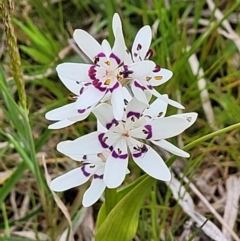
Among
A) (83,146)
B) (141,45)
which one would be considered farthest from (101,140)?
(141,45)

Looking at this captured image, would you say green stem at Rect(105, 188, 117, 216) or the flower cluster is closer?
the flower cluster

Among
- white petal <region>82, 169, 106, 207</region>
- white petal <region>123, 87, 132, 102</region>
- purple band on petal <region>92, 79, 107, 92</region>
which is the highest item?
purple band on petal <region>92, 79, 107, 92</region>

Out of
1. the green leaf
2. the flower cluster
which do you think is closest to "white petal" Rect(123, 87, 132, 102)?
the flower cluster

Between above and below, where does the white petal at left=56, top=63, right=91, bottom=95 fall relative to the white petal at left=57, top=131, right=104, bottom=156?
above

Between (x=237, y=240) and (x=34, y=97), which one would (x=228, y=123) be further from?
(x=34, y=97)

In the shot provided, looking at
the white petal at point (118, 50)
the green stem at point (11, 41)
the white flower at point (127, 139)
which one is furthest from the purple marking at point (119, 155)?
the green stem at point (11, 41)

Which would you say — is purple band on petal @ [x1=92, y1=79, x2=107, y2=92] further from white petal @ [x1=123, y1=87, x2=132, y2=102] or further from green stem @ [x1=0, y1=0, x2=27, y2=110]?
green stem @ [x1=0, y1=0, x2=27, y2=110]

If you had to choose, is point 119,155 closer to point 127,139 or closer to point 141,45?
point 127,139
